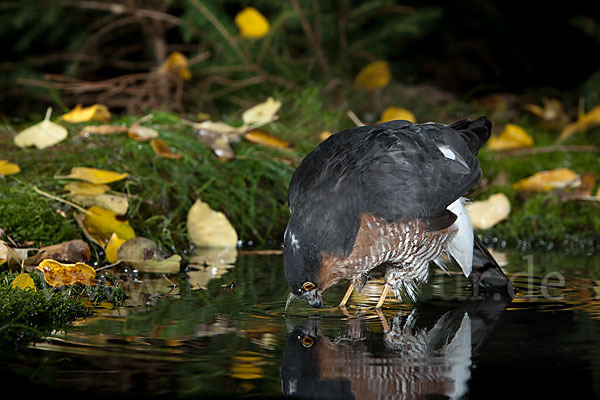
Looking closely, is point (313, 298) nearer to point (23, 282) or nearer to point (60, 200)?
point (23, 282)

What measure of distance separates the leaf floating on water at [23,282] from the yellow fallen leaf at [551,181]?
335 cm

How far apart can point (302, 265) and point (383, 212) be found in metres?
0.44

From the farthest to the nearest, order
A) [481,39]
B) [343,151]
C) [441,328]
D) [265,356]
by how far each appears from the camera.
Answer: [481,39] → [343,151] → [441,328] → [265,356]

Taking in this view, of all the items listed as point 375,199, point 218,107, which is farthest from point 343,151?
point 218,107

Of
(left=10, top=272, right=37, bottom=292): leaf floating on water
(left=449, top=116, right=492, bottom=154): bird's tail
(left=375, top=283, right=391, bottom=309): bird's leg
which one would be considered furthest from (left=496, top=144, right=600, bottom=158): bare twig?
(left=10, top=272, right=37, bottom=292): leaf floating on water

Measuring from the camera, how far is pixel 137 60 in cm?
800

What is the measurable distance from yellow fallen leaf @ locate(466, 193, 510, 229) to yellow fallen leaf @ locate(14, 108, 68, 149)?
2496 millimetres

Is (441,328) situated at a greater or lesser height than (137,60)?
lesser

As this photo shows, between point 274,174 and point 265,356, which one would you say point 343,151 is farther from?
point 274,174

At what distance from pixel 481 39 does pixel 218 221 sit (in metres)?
4.98

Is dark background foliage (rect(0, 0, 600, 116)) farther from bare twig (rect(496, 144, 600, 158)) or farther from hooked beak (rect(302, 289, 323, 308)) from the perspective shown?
hooked beak (rect(302, 289, 323, 308))

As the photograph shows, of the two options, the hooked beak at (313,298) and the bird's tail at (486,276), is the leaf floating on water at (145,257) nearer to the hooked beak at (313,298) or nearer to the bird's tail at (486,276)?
the hooked beak at (313,298)

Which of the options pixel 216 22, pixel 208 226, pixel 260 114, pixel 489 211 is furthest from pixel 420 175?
pixel 216 22

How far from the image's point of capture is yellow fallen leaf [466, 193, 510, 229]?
473cm
